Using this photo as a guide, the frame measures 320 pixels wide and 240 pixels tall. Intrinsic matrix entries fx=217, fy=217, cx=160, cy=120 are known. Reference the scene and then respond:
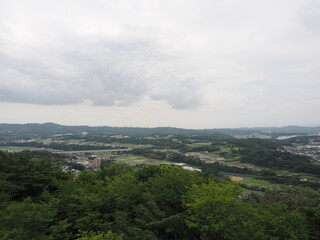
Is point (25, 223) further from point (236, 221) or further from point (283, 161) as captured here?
point (283, 161)

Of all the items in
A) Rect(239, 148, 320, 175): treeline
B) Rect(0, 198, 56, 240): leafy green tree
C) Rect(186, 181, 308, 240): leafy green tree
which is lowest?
Rect(239, 148, 320, 175): treeline

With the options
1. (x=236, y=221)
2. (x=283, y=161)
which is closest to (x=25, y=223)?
(x=236, y=221)

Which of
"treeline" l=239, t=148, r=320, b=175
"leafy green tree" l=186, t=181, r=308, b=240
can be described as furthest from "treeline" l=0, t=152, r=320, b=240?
"treeline" l=239, t=148, r=320, b=175

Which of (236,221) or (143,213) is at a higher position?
(143,213)

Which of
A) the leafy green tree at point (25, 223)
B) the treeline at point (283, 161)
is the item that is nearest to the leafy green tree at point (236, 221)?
the leafy green tree at point (25, 223)

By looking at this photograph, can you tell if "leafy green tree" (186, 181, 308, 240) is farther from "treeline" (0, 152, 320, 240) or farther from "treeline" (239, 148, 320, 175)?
"treeline" (239, 148, 320, 175)

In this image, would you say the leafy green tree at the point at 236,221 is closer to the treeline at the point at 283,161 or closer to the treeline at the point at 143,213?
the treeline at the point at 143,213

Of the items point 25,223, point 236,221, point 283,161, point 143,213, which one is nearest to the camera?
point 25,223

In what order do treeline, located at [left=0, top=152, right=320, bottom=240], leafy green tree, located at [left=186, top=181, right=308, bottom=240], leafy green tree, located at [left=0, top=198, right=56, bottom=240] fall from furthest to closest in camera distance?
leafy green tree, located at [left=186, top=181, right=308, bottom=240] < treeline, located at [left=0, top=152, right=320, bottom=240] < leafy green tree, located at [left=0, top=198, right=56, bottom=240]
